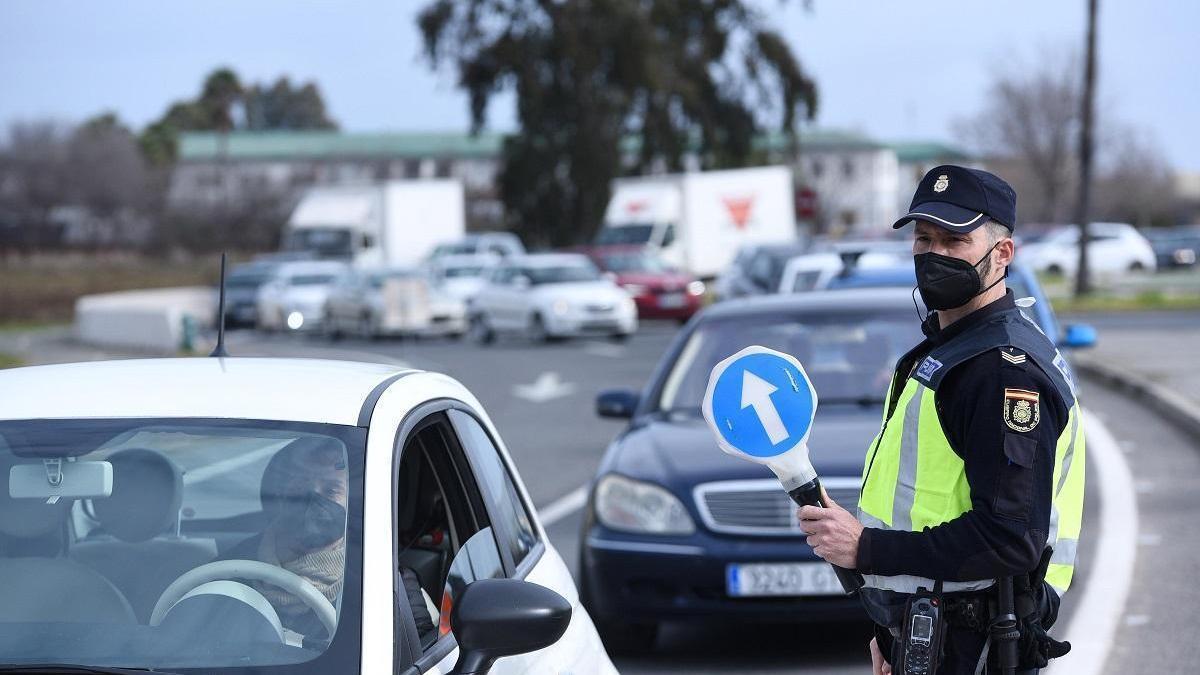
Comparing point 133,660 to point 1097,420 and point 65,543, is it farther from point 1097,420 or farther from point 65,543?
point 1097,420

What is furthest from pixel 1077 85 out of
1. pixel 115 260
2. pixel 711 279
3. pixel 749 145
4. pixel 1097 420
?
pixel 1097 420

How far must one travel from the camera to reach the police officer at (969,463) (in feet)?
10.8

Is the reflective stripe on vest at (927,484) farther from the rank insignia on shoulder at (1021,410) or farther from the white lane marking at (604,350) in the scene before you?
the white lane marking at (604,350)

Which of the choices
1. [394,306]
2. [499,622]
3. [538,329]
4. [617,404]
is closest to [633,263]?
[394,306]

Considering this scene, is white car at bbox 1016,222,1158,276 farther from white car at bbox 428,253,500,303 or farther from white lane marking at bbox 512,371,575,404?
white lane marking at bbox 512,371,575,404

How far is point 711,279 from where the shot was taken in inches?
1892

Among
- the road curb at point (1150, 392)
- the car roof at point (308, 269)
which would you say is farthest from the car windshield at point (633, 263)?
the road curb at point (1150, 392)

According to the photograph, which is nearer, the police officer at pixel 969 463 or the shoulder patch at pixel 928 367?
the police officer at pixel 969 463

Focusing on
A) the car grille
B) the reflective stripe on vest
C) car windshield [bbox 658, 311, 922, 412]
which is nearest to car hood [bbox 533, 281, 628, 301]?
car windshield [bbox 658, 311, 922, 412]

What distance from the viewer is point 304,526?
143 inches

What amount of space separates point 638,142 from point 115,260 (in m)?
35.4

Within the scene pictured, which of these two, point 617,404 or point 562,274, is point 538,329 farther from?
point 617,404

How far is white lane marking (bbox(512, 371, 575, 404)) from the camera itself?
21547 millimetres

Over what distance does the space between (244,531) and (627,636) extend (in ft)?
12.7
